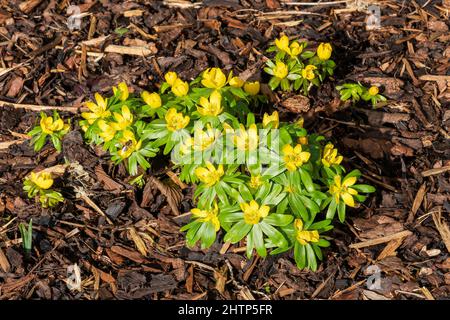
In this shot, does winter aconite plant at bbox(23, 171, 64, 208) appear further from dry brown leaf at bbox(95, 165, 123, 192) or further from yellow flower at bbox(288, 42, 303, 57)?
yellow flower at bbox(288, 42, 303, 57)

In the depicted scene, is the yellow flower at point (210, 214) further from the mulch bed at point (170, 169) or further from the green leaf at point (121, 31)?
the green leaf at point (121, 31)

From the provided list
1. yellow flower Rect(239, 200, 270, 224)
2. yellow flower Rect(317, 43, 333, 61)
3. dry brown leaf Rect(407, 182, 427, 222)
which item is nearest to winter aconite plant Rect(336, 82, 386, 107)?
yellow flower Rect(317, 43, 333, 61)

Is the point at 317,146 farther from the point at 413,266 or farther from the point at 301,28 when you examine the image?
the point at 301,28

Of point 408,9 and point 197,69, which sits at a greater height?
point 408,9

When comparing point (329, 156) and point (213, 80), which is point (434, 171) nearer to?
point (329, 156)

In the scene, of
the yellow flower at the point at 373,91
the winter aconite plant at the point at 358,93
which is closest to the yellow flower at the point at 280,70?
the winter aconite plant at the point at 358,93

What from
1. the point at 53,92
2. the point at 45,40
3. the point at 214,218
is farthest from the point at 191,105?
the point at 45,40
